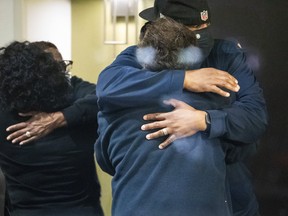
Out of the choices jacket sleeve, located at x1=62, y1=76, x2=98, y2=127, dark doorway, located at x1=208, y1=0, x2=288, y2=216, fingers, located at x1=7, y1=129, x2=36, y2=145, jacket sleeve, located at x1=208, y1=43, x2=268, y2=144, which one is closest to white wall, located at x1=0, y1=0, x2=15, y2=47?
jacket sleeve, located at x1=62, y1=76, x2=98, y2=127

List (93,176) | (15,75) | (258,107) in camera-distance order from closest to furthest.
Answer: (258,107) < (15,75) < (93,176)

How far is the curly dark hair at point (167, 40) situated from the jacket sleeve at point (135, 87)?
0.10 ft

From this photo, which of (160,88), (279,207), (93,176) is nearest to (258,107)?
(160,88)

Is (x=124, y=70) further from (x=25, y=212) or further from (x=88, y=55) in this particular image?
(x=88, y=55)

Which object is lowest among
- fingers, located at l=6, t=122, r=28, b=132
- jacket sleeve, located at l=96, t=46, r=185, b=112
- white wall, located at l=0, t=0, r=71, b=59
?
fingers, located at l=6, t=122, r=28, b=132

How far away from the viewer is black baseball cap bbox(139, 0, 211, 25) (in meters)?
1.00

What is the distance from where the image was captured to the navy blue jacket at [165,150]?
88cm

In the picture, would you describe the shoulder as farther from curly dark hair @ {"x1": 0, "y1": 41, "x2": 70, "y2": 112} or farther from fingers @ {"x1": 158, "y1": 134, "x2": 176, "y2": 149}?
curly dark hair @ {"x1": 0, "y1": 41, "x2": 70, "y2": 112}

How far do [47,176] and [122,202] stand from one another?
37 cm

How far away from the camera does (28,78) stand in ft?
3.80

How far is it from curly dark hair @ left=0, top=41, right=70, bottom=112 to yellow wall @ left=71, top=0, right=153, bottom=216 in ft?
2.33

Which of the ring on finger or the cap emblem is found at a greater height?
the cap emblem

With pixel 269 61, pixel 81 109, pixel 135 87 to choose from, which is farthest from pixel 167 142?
pixel 269 61

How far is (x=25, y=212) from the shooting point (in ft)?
4.08
